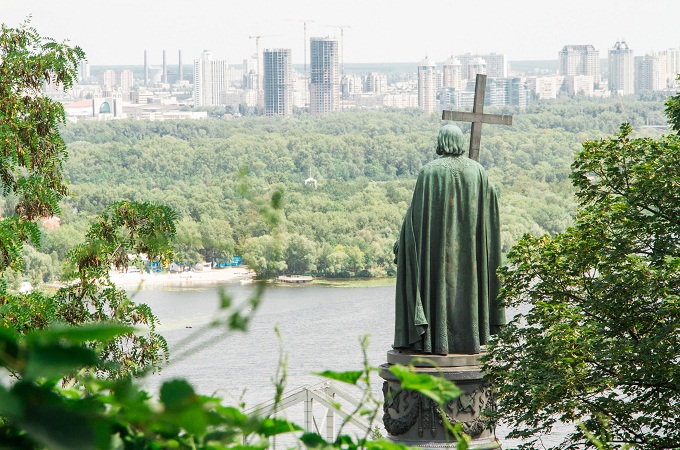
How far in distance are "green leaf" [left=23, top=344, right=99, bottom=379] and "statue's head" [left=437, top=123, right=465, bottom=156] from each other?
5.57 m

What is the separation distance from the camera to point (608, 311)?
285 inches

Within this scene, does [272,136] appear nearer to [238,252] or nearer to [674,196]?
[674,196]

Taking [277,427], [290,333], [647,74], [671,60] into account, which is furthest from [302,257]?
[671,60]

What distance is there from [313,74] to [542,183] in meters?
68.6

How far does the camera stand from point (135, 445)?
0.97 meters

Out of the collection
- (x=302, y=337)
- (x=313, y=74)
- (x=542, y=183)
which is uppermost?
(x=313, y=74)

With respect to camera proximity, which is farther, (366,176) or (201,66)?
(201,66)

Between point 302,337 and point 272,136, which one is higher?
point 272,136

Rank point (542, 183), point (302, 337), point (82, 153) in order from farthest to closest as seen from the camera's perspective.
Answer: point (82, 153) < point (542, 183) < point (302, 337)

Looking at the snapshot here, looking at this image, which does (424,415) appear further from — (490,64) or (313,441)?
→ (490,64)

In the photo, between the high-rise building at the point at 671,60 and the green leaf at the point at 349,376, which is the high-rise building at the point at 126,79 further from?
the green leaf at the point at 349,376

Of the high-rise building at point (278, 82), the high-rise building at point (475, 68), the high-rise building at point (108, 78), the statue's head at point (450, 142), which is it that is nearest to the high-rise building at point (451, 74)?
the high-rise building at point (475, 68)

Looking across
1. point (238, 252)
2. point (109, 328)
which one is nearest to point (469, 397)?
point (238, 252)

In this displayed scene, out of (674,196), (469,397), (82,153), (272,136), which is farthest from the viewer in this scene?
(272,136)
